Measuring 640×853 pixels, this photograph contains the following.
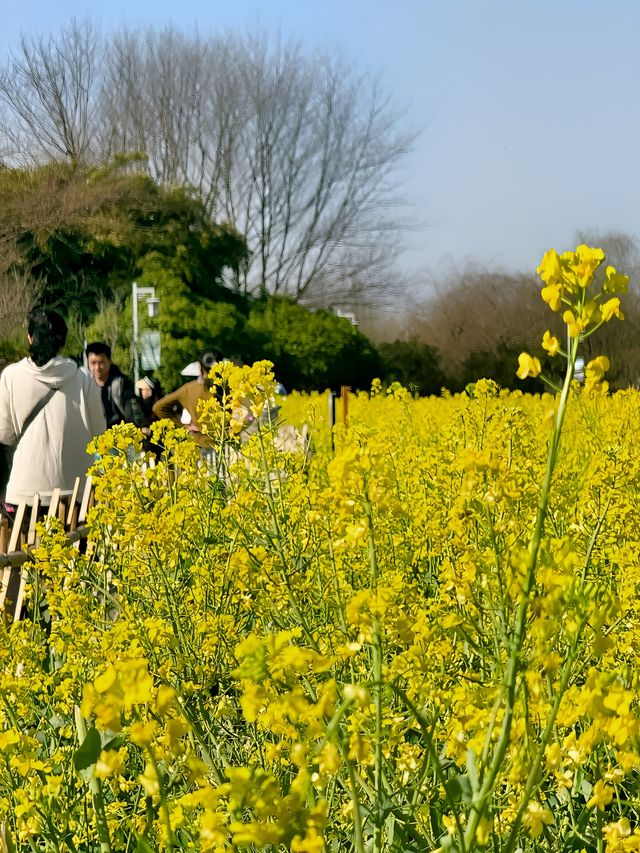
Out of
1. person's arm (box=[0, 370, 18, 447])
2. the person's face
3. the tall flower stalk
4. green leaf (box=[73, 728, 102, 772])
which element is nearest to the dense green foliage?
the person's face

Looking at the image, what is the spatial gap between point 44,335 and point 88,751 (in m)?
4.22

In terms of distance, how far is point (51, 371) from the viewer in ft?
18.0

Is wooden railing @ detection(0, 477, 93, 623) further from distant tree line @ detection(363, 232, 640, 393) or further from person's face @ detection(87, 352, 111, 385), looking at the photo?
distant tree line @ detection(363, 232, 640, 393)

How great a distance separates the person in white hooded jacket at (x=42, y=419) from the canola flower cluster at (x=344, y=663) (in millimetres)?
1758

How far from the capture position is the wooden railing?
4.82 m

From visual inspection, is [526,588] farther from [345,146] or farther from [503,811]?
[345,146]

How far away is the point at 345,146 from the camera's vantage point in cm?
4303

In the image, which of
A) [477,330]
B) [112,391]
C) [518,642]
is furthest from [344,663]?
[477,330]

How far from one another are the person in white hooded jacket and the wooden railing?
0.36ft

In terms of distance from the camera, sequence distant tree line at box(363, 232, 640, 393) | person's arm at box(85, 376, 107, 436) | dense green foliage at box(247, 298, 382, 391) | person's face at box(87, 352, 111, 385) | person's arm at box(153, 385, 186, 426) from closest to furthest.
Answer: person's arm at box(85, 376, 107, 436), person's face at box(87, 352, 111, 385), person's arm at box(153, 385, 186, 426), distant tree line at box(363, 232, 640, 393), dense green foliage at box(247, 298, 382, 391)

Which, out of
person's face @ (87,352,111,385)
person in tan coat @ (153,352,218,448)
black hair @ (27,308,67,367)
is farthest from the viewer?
person in tan coat @ (153,352,218,448)

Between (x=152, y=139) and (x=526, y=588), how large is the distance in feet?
133

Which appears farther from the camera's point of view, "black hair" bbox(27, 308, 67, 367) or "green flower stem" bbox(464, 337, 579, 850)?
"black hair" bbox(27, 308, 67, 367)

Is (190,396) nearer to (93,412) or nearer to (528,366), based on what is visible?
(93,412)
